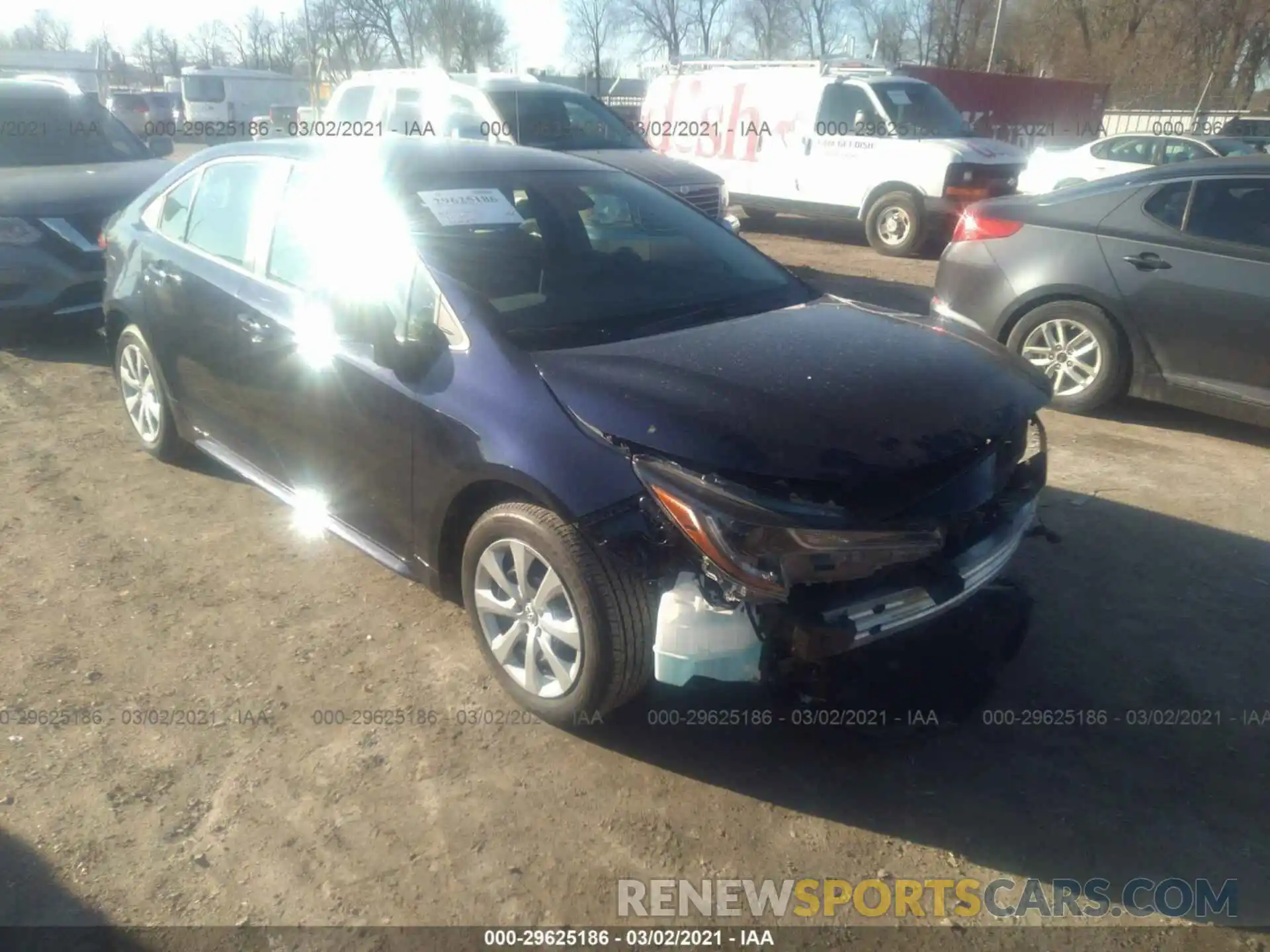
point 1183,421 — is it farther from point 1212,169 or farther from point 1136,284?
point 1212,169

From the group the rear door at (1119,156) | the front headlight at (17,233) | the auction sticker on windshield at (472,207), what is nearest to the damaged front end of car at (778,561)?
the auction sticker on windshield at (472,207)

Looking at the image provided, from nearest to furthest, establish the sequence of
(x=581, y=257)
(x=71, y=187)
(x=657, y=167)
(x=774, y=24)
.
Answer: (x=581, y=257) < (x=71, y=187) < (x=657, y=167) < (x=774, y=24)

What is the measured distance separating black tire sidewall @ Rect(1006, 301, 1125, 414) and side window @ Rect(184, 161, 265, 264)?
423cm

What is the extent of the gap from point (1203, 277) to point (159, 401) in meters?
5.67

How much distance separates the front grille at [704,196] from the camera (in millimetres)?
8828

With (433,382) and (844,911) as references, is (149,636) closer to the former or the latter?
(433,382)

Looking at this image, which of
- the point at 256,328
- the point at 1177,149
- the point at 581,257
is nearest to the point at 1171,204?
the point at 581,257

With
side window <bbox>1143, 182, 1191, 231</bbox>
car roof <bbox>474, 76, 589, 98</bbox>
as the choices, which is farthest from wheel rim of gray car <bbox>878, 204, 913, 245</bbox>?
side window <bbox>1143, 182, 1191, 231</bbox>

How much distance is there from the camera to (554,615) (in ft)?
9.66

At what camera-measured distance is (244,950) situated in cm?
237

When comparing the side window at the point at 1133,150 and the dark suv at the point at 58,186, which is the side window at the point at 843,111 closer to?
the side window at the point at 1133,150

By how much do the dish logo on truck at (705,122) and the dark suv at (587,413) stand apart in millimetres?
9361

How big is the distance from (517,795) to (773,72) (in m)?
11.9

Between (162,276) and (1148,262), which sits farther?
(1148,262)
